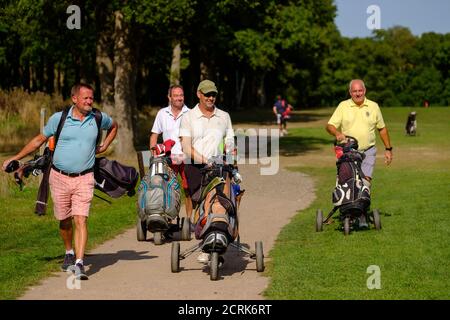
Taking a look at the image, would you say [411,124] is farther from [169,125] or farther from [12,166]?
[12,166]

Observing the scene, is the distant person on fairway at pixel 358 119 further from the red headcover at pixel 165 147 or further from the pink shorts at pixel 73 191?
the pink shorts at pixel 73 191

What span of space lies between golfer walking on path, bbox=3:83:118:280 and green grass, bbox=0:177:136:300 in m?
0.80

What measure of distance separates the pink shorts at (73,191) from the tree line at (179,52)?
16603 mm

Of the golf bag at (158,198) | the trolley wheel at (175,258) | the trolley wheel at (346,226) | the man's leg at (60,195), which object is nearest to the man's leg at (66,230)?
the man's leg at (60,195)

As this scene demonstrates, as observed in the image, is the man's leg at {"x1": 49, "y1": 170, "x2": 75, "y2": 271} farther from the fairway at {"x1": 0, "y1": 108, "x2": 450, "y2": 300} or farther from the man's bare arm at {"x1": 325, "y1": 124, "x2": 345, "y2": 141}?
the man's bare arm at {"x1": 325, "y1": 124, "x2": 345, "y2": 141}

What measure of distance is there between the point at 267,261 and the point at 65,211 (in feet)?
8.40

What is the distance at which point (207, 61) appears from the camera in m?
51.7

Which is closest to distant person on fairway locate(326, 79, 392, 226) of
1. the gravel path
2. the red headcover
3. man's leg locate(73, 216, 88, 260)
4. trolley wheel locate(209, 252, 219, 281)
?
the gravel path

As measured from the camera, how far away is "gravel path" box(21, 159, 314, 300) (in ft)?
30.3

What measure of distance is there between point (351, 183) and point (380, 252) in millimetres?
1872

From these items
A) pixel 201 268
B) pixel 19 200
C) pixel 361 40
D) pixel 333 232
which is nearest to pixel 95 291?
pixel 201 268

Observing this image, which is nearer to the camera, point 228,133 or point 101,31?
point 228,133

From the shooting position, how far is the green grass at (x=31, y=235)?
10398 millimetres
